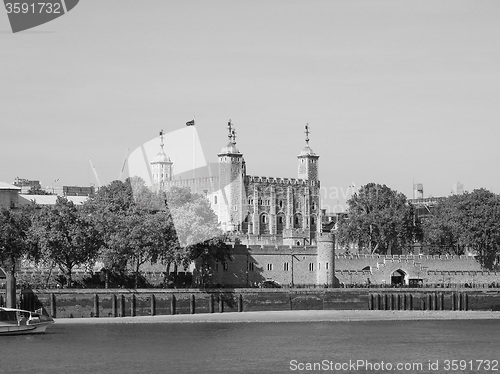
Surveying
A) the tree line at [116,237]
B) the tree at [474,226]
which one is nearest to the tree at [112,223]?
the tree line at [116,237]

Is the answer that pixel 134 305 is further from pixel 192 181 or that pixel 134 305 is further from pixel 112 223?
pixel 192 181

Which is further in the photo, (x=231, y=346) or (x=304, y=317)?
(x=304, y=317)

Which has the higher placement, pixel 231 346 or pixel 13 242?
pixel 13 242


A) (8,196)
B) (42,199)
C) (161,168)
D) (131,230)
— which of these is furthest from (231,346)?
(161,168)

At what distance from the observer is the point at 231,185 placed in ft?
558

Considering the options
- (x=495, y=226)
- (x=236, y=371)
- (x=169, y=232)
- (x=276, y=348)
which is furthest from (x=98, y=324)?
(x=495, y=226)

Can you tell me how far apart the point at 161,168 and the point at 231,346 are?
324 feet

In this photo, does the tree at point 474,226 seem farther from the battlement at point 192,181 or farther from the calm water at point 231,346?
the calm water at point 231,346

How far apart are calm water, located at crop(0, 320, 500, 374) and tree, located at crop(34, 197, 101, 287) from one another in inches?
393

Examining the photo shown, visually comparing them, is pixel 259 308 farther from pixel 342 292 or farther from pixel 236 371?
pixel 236 371

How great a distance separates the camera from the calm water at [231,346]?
82400 millimetres

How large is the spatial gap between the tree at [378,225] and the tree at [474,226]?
386 cm

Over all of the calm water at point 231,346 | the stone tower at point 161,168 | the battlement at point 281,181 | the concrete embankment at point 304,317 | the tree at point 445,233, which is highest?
the stone tower at point 161,168

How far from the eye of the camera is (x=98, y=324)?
111 meters
